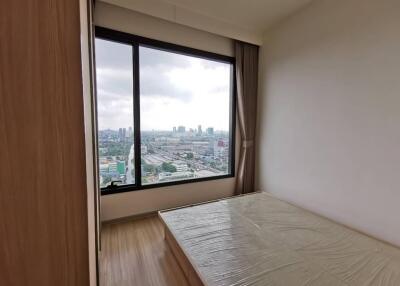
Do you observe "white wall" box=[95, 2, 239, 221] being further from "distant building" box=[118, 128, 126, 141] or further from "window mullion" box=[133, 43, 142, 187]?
"distant building" box=[118, 128, 126, 141]

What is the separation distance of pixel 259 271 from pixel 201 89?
101 inches

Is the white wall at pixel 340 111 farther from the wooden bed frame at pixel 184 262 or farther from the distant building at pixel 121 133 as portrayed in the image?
the distant building at pixel 121 133

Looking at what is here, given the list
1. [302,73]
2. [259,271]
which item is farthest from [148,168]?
[302,73]

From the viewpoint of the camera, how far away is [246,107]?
3.14 meters

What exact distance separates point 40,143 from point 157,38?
8.41 feet

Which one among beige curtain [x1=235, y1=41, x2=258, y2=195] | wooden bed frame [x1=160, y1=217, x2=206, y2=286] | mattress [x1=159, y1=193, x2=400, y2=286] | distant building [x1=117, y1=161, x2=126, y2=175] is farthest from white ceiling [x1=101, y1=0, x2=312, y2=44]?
wooden bed frame [x1=160, y1=217, x2=206, y2=286]

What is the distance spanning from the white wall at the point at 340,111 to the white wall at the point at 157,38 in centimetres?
99

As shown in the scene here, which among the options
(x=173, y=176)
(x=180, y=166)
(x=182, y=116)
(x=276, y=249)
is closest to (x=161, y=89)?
(x=182, y=116)

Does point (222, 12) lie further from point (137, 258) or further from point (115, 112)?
point (137, 258)

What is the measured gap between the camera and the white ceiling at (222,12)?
227 centimetres

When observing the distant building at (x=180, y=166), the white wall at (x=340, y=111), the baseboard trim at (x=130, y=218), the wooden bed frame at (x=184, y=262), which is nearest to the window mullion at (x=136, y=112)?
the baseboard trim at (x=130, y=218)

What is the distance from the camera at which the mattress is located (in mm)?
1233

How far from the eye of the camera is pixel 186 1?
231cm

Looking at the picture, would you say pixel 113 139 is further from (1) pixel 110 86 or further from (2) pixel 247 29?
(2) pixel 247 29
